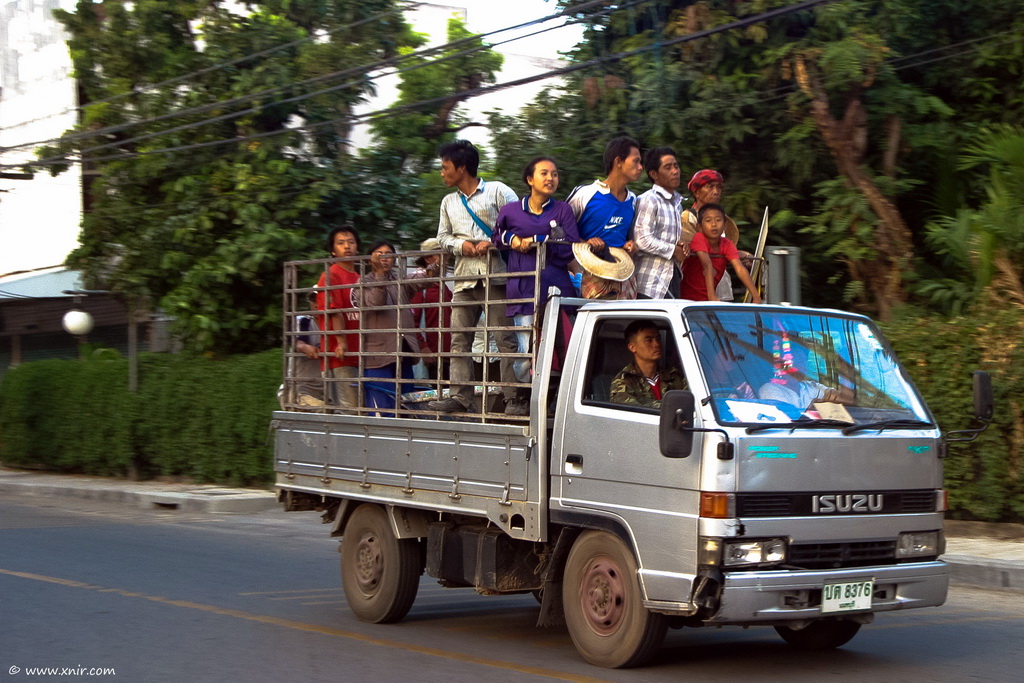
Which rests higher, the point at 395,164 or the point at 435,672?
the point at 395,164

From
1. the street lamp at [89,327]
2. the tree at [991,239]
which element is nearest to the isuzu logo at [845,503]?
the tree at [991,239]

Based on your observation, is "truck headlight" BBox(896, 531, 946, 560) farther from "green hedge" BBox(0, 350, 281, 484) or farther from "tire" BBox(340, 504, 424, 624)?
"green hedge" BBox(0, 350, 281, 484)

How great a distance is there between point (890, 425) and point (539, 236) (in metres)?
2.15

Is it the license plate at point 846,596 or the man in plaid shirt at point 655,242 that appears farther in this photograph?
the man in plaid shirt at point 655,242

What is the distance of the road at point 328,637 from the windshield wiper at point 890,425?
3.98 feet

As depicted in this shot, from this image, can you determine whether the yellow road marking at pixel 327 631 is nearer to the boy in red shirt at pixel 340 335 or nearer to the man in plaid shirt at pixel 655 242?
the boy in red shirt at pixel 340 335

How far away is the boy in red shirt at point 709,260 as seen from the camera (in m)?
7.64

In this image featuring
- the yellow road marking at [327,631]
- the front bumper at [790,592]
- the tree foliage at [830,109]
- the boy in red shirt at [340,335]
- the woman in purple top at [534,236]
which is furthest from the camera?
the tree foliage at [830,109]

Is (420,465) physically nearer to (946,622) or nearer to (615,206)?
(615,206)

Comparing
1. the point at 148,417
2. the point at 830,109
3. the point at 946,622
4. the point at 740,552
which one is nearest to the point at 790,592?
the point at 740,552

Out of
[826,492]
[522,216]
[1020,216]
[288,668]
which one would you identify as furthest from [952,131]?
[288,668]

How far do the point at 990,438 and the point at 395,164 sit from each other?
11.2 meters

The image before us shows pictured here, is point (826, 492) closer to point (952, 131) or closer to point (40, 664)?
point (40, 664)

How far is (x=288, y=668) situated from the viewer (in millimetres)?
6480
